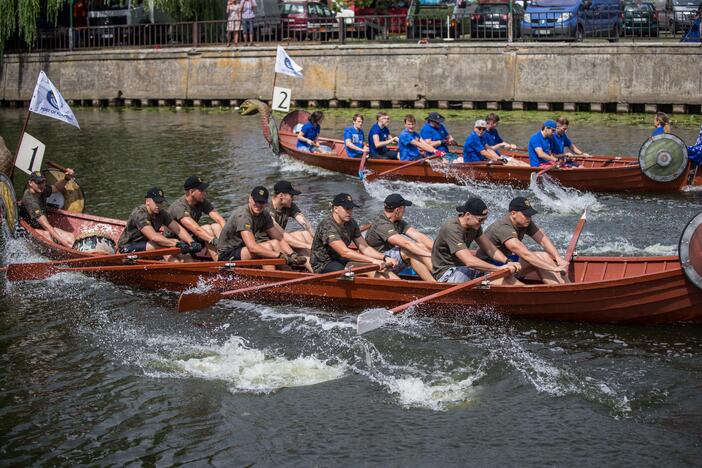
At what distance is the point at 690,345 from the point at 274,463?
5.60 meters

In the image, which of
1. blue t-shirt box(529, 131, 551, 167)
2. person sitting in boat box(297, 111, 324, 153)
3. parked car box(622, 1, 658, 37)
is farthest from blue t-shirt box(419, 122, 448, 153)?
parked car box(622, 1, 658, 37)

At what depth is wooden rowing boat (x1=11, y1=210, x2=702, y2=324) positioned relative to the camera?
38.3 ft

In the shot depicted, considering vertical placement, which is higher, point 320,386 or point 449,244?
point 449,244

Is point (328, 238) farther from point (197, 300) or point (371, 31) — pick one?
point (371, 31)

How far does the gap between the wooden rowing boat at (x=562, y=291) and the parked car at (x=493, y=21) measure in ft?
66.7

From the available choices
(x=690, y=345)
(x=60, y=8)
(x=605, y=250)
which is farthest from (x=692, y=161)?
(x=60, y=8)

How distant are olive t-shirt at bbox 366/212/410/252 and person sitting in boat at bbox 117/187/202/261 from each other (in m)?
2.62

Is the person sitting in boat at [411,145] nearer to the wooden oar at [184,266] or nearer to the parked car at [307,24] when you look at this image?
the wooden oar at [184,266]

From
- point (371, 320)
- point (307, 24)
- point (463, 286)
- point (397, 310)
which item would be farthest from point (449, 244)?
point (307, 24)

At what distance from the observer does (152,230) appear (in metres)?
14.4

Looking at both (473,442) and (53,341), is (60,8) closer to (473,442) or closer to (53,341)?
(53,341)

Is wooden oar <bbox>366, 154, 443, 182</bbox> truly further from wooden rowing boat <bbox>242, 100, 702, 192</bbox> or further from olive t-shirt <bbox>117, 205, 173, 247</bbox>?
olive t-shirt <bbox>117, 205, 173, 247</bbox>

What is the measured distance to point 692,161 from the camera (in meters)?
19.9

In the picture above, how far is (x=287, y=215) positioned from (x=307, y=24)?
21424 mm
